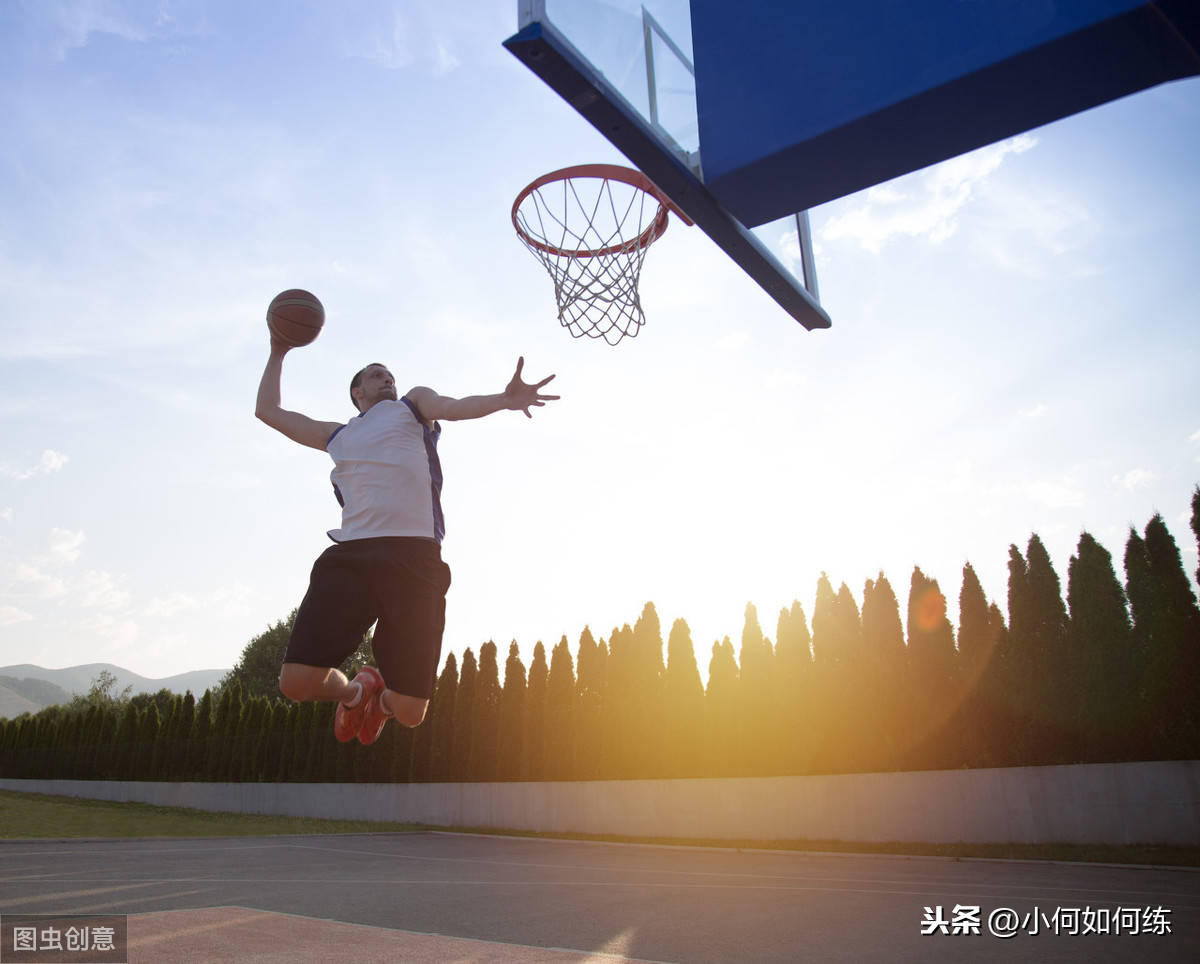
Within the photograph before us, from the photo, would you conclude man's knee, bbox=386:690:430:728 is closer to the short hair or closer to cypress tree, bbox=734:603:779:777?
the short hair

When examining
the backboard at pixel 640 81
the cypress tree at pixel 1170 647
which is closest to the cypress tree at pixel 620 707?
the cypress tree at pixel 1170 647

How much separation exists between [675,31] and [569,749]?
18519 mm

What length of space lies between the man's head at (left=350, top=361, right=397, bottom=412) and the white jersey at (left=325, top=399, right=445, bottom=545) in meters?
0.18

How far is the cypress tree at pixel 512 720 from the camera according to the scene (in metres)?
21.9

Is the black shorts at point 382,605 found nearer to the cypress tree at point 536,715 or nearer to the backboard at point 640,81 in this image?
the backboard at point 640,81

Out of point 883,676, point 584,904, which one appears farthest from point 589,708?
point 584,904

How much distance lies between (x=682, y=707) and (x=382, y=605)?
16.6 meters

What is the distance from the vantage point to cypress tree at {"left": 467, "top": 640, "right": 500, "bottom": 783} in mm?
22516

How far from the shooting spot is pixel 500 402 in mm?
3342

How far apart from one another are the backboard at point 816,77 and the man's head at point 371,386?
1.56m

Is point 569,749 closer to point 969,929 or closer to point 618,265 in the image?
point 969,929

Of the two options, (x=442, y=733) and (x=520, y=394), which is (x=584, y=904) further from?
(x=442, y=733)

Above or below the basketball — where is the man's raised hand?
below

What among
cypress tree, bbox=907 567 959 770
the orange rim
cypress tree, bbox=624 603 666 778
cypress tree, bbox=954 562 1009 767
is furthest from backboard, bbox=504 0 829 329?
cypress tree, bbox=624 603 666 778
